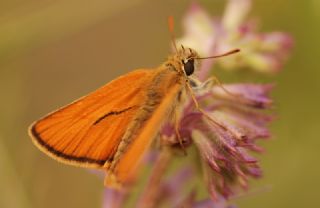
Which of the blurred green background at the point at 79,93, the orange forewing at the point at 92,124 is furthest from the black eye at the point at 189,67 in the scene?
the blurred green background at the point at 79,93

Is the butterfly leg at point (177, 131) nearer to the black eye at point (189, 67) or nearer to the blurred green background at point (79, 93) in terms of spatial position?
the black eye at point (189, 67)

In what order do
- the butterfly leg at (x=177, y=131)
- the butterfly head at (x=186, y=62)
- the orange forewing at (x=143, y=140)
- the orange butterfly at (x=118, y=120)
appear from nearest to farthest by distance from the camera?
1. the orange forewing at (x=143, y=140)
2. the orange butterfly at (x=118, y=120)
3. the butterfly leg at (x=177, y=131)
4. the butterfly head at (x=186, y=62)

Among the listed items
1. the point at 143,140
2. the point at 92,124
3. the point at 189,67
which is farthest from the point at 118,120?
the point at 189,67

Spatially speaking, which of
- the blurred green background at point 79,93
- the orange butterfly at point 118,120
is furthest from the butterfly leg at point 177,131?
the blurred green background at point 79,93

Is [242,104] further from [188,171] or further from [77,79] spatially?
[77,79]

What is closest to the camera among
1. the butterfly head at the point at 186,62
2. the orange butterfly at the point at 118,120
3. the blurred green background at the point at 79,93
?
the orange butterfly at the point at 118,120

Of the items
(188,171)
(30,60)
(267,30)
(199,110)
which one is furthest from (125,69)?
(199,110)

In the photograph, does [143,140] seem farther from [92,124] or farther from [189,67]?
[189,67]

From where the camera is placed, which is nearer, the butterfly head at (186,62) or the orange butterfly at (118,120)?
the orange butterfly at (118,120)

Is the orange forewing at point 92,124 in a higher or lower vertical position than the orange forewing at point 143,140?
higher
